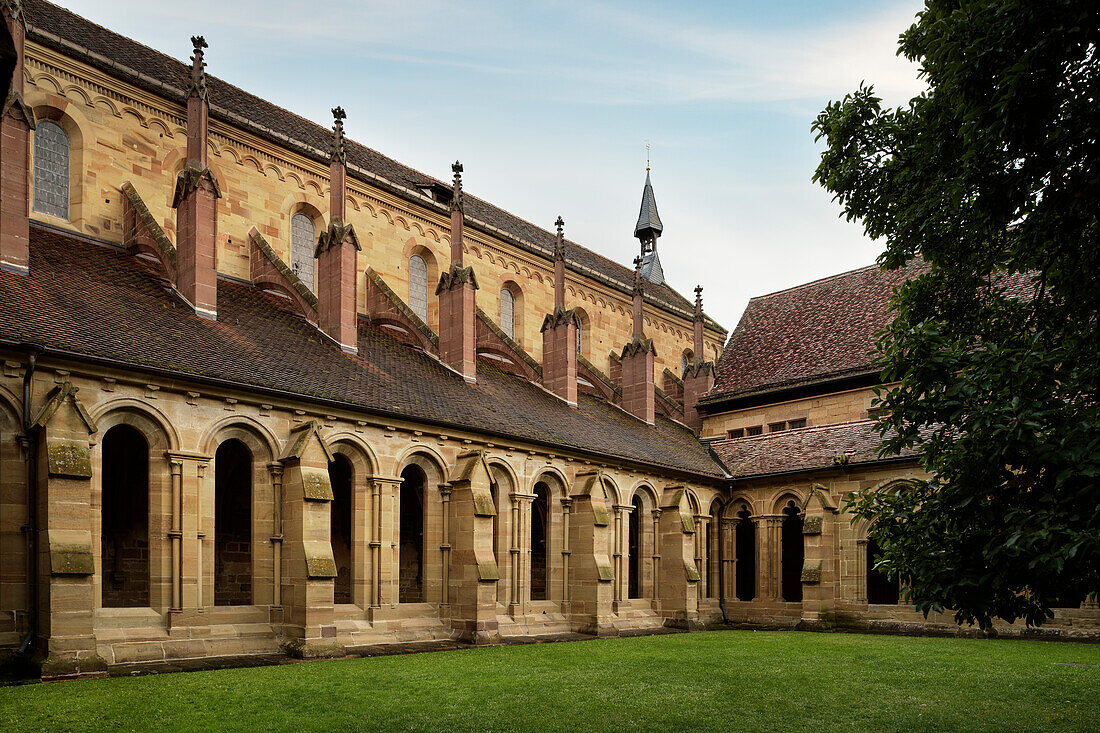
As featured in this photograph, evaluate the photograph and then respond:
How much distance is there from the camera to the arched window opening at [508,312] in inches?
1344

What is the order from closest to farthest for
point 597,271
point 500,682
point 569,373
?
point 500,682, point 569,373, point 597,271

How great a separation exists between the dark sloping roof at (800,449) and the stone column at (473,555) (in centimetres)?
1193

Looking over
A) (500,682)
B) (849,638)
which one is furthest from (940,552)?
(849,638)

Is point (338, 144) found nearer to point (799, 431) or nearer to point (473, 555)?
point (473, 555)

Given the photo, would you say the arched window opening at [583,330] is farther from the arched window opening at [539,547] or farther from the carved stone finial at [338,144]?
the carved stone finial at [338,144]

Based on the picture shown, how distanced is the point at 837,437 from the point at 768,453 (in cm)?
257

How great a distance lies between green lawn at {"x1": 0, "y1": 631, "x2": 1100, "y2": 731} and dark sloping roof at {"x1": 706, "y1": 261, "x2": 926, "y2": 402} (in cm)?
1603

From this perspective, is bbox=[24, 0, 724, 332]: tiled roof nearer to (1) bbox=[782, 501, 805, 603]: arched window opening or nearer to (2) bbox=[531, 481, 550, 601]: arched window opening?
(2) bbox=[531, 481, 550, 601]: arched window opening

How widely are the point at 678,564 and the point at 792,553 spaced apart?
579cm

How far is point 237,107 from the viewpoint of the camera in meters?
26.9

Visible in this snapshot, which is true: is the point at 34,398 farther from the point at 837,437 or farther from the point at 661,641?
the point at 837,437

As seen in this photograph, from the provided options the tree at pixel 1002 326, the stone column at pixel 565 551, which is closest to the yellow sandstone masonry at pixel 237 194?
the stone column at pixel 565 551

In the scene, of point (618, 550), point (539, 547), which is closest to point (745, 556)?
point (618, 550)

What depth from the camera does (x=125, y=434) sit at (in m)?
20.2
